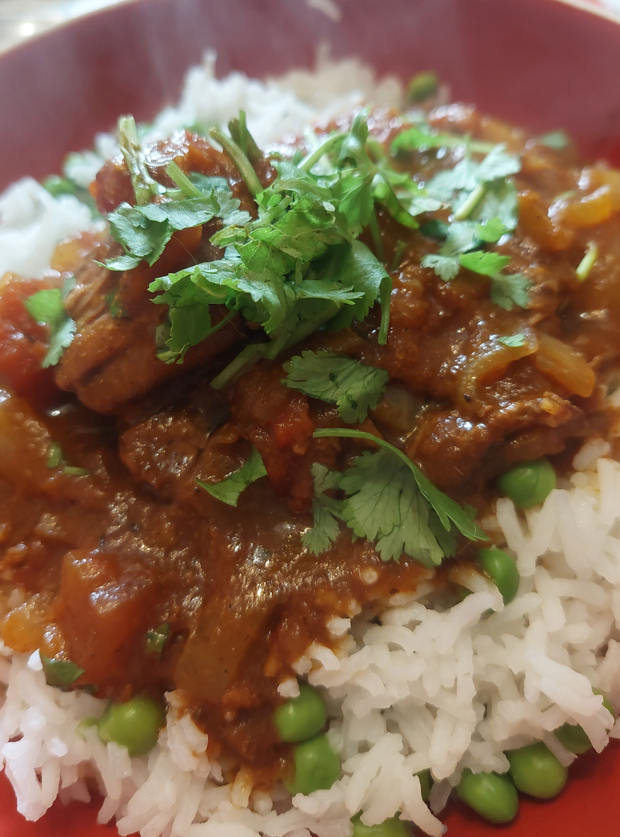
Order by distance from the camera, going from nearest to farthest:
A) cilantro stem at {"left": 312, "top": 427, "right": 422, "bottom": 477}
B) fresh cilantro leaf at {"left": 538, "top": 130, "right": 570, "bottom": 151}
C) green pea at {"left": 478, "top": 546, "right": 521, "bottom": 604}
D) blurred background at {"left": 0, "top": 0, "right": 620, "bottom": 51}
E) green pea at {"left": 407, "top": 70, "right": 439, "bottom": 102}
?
cilantro stem at {"left": 312, "top": 427, "right": 422, "bottom": 477}, green pea at {"left": 478, "top": 546, "right": 521, "bottom": 604}, fresh cilantro leaf at {"left": 538, "top": 130, "right": 570, "bottom": 151}, green pea at {"left": 407, "top": 70, "right": 439, "bottom": 102}, blurred background at {"left": 0, "top": 0, "right": 620, "bottom": 51}

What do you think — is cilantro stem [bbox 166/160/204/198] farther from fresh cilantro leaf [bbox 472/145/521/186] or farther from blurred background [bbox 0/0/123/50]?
blurred background [bbox 0/0/123/50]

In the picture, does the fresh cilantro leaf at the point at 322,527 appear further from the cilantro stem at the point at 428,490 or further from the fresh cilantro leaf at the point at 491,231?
the fresh cilantro leaf at the point at 491,231

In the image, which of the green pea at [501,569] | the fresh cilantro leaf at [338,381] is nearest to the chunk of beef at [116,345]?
the fresh cilantro leaf at [338,381]

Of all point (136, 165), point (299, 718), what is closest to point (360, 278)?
point (136, 165)

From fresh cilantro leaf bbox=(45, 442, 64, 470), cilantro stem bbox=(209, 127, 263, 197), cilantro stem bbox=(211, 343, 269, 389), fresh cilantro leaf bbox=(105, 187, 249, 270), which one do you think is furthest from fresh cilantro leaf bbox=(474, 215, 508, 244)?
fresh cilantro leaf bbox=(45, 442, 64, 470)

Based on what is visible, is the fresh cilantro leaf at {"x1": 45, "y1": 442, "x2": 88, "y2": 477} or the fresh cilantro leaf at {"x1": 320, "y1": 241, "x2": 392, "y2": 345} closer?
the fresh cilantro leaf at {"x1": 320, "y1": 241, "x2": 392, "y2": 345}
